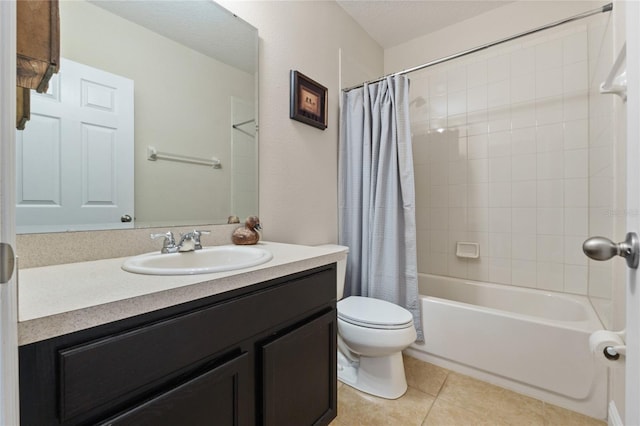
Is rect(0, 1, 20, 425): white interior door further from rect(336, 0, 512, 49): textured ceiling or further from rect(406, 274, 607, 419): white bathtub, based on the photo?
rect(336, 0, 512, 49): textured ceiling

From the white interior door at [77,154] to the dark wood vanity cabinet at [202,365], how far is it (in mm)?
564

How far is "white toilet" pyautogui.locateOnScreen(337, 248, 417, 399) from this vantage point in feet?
4.69

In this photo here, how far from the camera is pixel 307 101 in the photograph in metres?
1.78

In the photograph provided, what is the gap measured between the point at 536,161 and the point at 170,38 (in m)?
2.37

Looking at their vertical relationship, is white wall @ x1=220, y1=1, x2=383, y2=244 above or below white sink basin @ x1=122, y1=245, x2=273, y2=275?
above

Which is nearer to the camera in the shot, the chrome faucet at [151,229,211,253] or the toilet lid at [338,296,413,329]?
the chrome faucet at [151,229,211,253]

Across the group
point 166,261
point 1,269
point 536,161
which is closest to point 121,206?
point 166,261

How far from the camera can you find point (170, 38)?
1176 mm

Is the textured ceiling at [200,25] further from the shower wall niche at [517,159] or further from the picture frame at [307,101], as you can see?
the shower wall niche at [517,159]

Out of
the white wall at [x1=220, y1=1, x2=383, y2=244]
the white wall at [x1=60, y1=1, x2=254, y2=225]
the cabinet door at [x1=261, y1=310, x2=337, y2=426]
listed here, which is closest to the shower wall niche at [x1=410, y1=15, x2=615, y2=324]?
the white wall at [x1=220, y1=1, x2=383, y2=244]

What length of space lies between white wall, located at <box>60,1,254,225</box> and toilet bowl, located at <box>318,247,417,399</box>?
2.50 feet

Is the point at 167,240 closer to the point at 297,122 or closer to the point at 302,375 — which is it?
the point at 302,375

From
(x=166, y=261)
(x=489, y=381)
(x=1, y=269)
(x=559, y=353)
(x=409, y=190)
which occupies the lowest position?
(x=489, y=381)

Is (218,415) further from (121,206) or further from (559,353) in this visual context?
(559,353)
